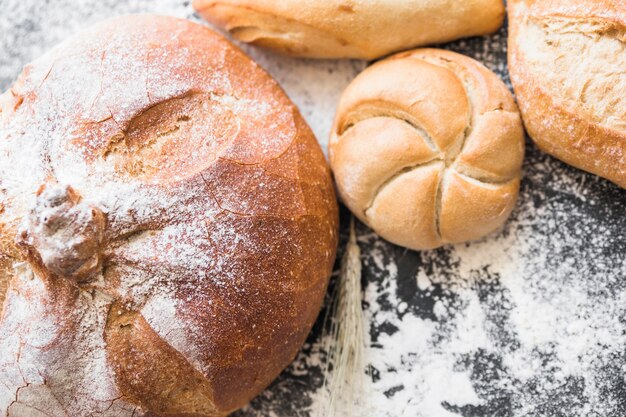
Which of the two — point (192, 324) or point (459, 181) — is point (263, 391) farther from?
point (459, 181)

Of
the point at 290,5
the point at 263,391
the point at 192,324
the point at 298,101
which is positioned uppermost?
the point at 290,5

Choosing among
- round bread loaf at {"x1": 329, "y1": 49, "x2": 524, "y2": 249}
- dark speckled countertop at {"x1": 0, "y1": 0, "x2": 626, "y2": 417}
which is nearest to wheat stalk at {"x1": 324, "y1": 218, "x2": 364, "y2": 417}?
dark speckled countertop at {"x1": 0, "y1": 0, "x2": 626, "y2": 417}

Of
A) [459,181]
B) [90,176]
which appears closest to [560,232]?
[459,181]

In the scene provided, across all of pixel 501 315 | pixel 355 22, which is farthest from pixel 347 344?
pixel 355 22

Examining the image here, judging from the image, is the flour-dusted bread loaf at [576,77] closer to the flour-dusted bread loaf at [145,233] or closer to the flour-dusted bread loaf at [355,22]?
the flour-dusted bread loaf at [355,22]

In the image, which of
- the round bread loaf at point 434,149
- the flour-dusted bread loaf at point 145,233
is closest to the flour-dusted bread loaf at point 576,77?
the round bread loaf at point 434,149
